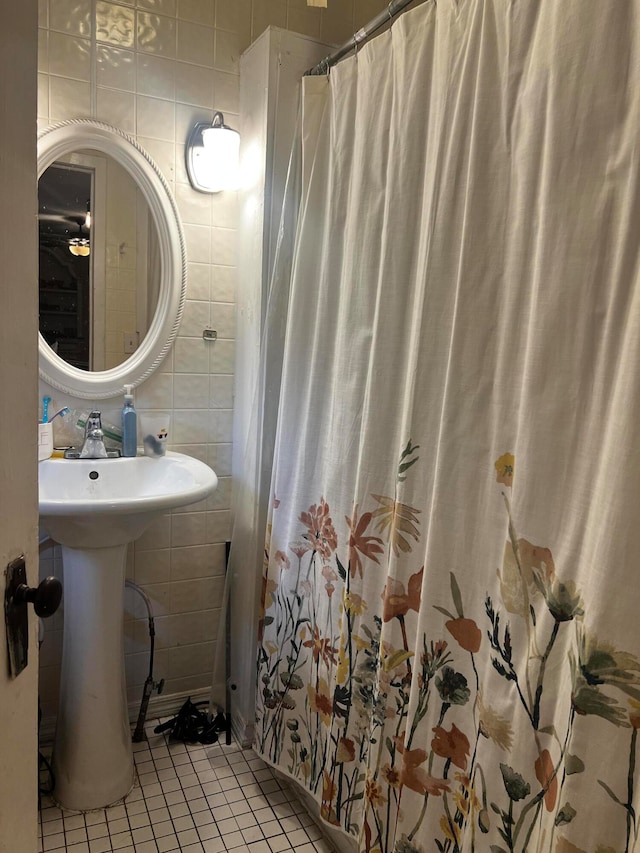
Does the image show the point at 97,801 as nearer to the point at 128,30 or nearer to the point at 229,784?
the point at 229,784

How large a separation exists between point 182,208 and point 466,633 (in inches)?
59.8

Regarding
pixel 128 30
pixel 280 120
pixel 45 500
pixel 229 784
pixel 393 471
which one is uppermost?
pixel 128 30

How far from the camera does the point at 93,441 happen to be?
71.6 inches

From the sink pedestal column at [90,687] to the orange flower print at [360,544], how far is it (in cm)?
68

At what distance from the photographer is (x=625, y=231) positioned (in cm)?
83

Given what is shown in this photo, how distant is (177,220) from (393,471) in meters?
1.14

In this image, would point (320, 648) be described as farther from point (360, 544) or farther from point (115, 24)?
point (115, 24)

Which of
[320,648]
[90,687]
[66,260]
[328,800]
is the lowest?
[328,800]

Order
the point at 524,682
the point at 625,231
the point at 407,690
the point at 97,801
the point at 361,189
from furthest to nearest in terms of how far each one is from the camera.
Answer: the point at 97,801 < the point at 361,189 < the point at 407,690 < the point at 524,682 < the point at 625,231

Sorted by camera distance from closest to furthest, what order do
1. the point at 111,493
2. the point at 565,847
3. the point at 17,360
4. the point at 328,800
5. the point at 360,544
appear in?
the point at 17,360
the point at 565,847
the point at 360,544
the point at 328,800
the point at 111,493

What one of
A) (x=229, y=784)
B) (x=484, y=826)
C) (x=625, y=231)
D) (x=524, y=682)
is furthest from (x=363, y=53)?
(x=229, y=784)

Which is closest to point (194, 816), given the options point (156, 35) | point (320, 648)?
point (320, 648)

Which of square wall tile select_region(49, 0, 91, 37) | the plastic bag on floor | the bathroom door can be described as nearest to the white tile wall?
square wall tile select_region(49, 0, 91, 37)

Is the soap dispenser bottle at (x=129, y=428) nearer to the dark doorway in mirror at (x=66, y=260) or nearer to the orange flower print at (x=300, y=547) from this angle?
the dark doorway in mirror at (x=66, y=260)
